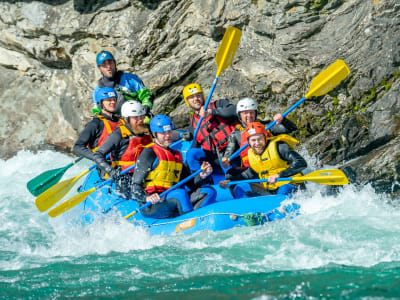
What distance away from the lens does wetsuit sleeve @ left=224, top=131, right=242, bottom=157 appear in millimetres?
6125

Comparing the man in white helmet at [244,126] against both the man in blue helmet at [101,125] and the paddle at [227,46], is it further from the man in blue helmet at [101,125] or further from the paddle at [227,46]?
the man in blue helmet at [101,125]

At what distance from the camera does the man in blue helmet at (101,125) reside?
21.1 ft

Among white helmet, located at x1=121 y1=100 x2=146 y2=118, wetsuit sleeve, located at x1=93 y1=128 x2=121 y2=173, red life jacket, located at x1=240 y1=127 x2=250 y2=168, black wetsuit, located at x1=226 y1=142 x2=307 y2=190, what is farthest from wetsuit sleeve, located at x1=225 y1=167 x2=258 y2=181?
wetsuit sleeve, located at x1=93 y1=128 x2=121 y2=173

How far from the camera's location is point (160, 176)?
548 cm

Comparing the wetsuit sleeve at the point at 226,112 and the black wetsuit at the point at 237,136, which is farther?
the wetsuit sleeve at the point at 226,112

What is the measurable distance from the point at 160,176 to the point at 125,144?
37.0 inches

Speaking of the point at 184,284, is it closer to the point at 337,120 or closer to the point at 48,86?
the point at 337,120

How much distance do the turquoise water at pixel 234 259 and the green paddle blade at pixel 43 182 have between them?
37.6 inches

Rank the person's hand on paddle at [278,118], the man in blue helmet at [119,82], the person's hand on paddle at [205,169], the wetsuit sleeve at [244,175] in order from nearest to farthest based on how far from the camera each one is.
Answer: the person's hand on paddle at [205,169], the wetsuit sleeve at [244,175], the person's hand on paddle at [278,118], the man in blue helmet at [119,82]

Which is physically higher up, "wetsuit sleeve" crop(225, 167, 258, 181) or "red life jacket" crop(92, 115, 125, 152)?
"red life jacket" crop(92, 115, 125, 152)

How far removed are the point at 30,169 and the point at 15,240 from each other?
453 centimetres

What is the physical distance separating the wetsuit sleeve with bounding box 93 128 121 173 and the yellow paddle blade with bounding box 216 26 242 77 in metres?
1.89

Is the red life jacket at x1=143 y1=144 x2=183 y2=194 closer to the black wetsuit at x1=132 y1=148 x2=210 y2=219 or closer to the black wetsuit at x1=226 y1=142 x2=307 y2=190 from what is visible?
the black wetsuit at x1=132 y1=148 x2=210 y2=219

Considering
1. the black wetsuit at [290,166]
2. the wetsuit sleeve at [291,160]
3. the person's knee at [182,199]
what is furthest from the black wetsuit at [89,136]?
the wetsuit sleeve at [291,160]
